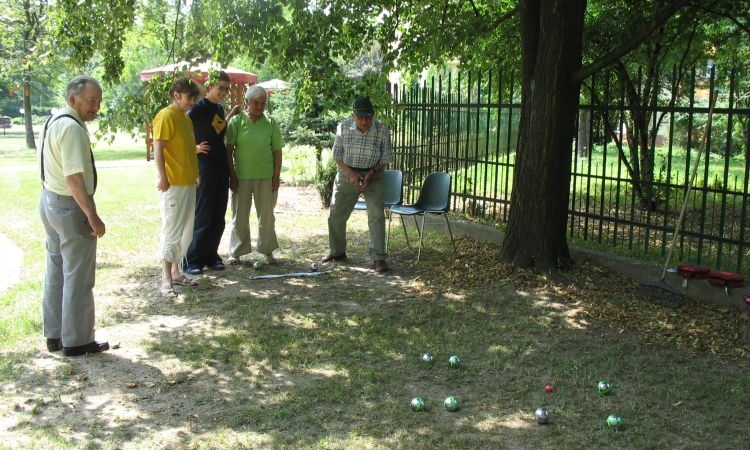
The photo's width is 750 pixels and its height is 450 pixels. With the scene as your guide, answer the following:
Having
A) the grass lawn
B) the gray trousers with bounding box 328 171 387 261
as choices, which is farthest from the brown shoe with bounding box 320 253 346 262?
the grass lawn

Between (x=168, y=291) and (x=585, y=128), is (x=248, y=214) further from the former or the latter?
(x=585, y=128)

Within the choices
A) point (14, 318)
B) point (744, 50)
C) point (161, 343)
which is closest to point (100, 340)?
point (161, 343)

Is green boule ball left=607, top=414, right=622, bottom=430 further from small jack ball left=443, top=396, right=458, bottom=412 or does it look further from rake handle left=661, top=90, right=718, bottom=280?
rake handle left=661, top=90, right=718, bottom=280

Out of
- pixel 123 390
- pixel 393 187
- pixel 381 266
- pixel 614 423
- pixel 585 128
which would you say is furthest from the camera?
pixel 585 128

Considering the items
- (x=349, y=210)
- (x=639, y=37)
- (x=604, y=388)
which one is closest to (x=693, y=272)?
(x=639, y=37)

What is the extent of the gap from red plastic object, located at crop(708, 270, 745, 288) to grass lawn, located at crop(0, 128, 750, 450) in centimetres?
26

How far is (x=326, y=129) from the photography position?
48.6 feet

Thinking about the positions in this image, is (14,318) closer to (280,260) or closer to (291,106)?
(280,260)

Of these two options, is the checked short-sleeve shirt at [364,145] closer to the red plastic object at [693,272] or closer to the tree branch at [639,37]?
the tree branch at [639,37]

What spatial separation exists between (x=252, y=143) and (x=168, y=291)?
5.94ft

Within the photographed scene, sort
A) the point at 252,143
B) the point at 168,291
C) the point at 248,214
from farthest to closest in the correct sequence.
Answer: the point at 248,214
the point at 252,143
the point at 168,291

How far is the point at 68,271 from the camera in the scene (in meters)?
5.00

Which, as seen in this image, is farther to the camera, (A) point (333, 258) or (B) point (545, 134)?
(A) point (333, 258)

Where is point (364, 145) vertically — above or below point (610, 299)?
above
